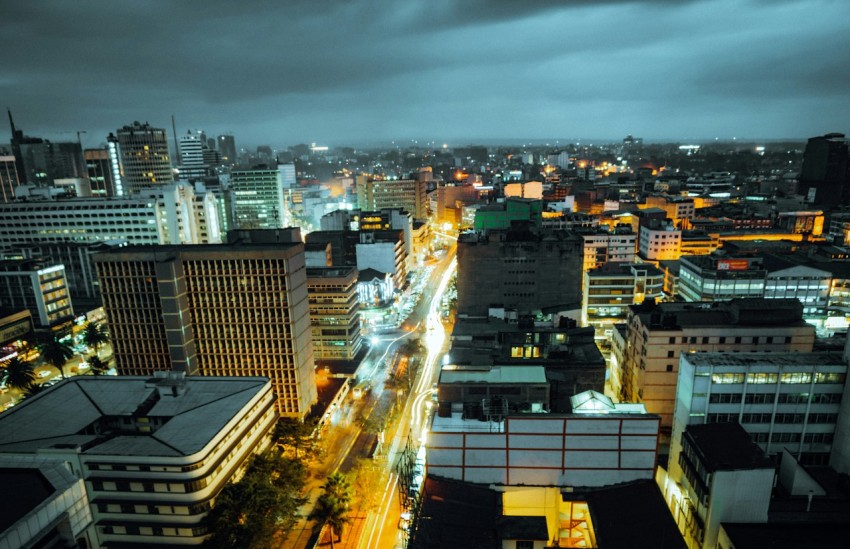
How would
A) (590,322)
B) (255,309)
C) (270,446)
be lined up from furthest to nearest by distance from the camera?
1. (590,322)
2. (255,309)
3. (270,446)

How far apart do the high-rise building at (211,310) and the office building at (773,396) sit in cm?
4848

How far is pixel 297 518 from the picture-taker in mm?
51844

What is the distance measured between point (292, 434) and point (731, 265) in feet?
281

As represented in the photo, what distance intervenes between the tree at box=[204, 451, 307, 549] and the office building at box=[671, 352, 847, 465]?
40221 mm

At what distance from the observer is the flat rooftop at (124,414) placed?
47094 millimetres

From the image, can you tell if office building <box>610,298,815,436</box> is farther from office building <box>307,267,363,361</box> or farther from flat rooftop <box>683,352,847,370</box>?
office building <box>307,267,363,361</box>

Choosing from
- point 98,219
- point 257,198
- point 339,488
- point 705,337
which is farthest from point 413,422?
point 257,198

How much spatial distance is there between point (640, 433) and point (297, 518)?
35.6 meters

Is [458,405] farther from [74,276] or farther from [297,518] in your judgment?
[74,276]

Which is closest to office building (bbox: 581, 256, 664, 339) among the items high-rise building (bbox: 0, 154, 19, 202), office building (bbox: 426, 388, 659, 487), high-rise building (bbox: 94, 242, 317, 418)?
office building (bbox: 426, 388, 659, 487)

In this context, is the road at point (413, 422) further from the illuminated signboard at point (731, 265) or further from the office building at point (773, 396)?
the illuminated signboard at point (731, 265)

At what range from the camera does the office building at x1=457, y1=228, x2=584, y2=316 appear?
311ft

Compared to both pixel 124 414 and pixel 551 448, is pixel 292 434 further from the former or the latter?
pixel 551 448

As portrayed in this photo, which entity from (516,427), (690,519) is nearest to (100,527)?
(516,427)
